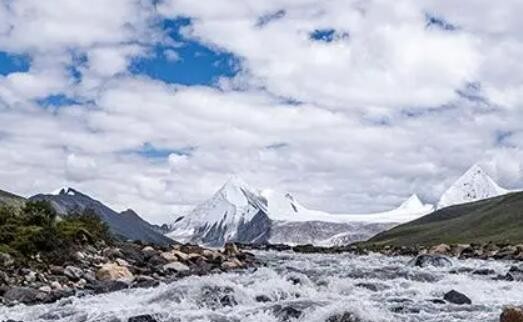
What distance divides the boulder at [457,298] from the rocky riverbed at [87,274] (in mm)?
15844

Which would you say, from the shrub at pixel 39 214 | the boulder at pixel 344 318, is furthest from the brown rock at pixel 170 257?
the boulder at pixel 344 318

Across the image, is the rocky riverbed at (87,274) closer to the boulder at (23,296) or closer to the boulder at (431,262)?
the boulder at (23,296)

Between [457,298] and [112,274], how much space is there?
2026cm

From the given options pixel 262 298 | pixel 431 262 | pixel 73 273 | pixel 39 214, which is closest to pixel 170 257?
pixel 39 214

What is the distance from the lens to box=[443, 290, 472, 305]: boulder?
34562 millimetres

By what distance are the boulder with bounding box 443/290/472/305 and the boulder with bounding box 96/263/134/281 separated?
61.1 ft

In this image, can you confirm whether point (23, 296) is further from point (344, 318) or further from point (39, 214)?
point (39, 214)

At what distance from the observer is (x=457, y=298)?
34.9 metres

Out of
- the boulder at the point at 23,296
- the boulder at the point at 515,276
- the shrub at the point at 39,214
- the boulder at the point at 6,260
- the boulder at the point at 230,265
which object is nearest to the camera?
the boulder at the point at 23,296

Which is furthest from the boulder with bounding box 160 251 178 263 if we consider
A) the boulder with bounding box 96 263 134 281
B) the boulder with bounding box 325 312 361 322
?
the boulder with bounding box 325 312 361 322

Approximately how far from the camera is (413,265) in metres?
65.2

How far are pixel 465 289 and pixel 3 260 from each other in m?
24.8

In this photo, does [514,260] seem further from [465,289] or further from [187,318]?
[187,318]

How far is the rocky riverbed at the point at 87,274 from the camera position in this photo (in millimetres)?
36366
